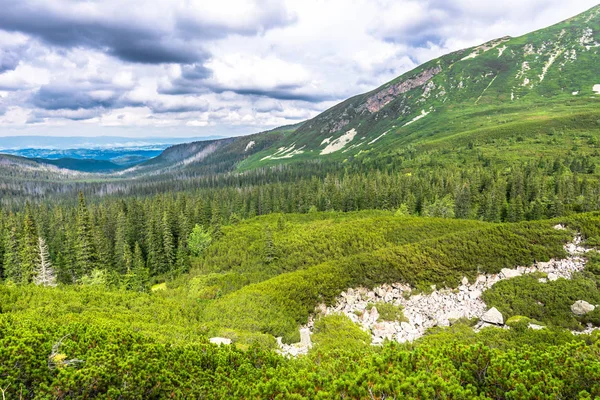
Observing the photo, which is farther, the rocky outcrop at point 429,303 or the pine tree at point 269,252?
the pine tree at point 269,252

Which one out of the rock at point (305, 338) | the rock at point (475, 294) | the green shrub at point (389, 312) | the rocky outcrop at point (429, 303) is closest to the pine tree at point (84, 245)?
the rocky outcrop at point (429, 303)

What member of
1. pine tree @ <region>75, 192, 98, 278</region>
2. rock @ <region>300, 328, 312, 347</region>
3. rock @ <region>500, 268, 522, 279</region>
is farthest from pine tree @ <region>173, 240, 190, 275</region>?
rock @ <region>500, 268, 522, 279</region>

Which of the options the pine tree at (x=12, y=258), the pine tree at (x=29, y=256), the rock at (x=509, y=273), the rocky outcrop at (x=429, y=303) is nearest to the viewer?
the rocky outcrop at (x=429, y=303)

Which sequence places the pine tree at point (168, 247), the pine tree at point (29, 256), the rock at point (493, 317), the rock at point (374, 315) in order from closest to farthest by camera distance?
the rock at point (493, 317) < the rock at point (374, 315) < the pine tree at point (29, 256) < the pine tree at point (168, 247)

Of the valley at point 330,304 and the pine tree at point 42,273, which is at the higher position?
the valley at point 330,304

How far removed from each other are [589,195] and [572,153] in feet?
150

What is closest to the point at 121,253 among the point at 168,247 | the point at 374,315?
the point at 168,247

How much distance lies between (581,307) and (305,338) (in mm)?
22781

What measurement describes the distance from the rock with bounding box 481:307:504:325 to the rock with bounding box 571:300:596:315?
18.9 feet

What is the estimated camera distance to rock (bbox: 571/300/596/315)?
24750 millimetres

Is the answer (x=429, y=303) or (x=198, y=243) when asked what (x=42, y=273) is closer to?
(x=198, y=243)

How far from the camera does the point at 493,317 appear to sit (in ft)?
84.4

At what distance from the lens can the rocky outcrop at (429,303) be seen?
2688 centimetres

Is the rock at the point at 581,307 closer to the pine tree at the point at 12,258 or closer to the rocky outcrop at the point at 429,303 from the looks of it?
the rocky outcrop at the point at 429,303
